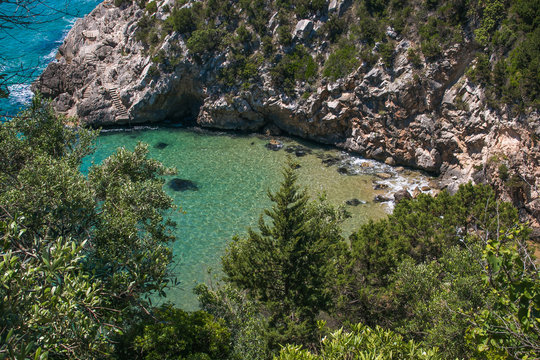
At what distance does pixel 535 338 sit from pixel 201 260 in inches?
781

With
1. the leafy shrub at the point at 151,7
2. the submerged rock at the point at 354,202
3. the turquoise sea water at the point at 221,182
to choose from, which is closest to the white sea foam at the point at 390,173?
the turquoise sea water at the point at 221,182

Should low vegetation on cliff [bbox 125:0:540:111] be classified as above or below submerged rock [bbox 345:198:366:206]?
above

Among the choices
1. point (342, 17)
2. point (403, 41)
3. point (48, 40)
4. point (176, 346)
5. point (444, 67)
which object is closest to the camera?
point (176, 346)

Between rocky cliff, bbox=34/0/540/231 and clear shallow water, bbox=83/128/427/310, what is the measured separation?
85.0 inches

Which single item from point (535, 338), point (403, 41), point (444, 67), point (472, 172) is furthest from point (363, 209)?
point (535, 338)

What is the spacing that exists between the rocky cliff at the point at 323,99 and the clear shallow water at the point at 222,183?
7.08ft

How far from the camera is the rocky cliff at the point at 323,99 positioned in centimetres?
2747

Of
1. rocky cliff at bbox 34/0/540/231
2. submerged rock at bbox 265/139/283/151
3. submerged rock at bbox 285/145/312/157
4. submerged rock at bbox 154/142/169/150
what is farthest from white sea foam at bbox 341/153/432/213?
submerged rock at bbox 154/142/169/150

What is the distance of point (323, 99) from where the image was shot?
120 feet

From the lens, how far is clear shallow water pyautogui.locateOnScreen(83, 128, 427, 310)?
2520 centimetres

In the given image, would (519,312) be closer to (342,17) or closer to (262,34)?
(342,17)

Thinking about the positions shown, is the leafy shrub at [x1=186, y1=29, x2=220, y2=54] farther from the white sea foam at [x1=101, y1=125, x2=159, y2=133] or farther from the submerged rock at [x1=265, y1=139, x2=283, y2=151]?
the submerged rock at [x1=265, y1=139, x2=283, y2=151]

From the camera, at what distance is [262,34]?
132 feet

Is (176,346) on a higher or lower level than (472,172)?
lower
